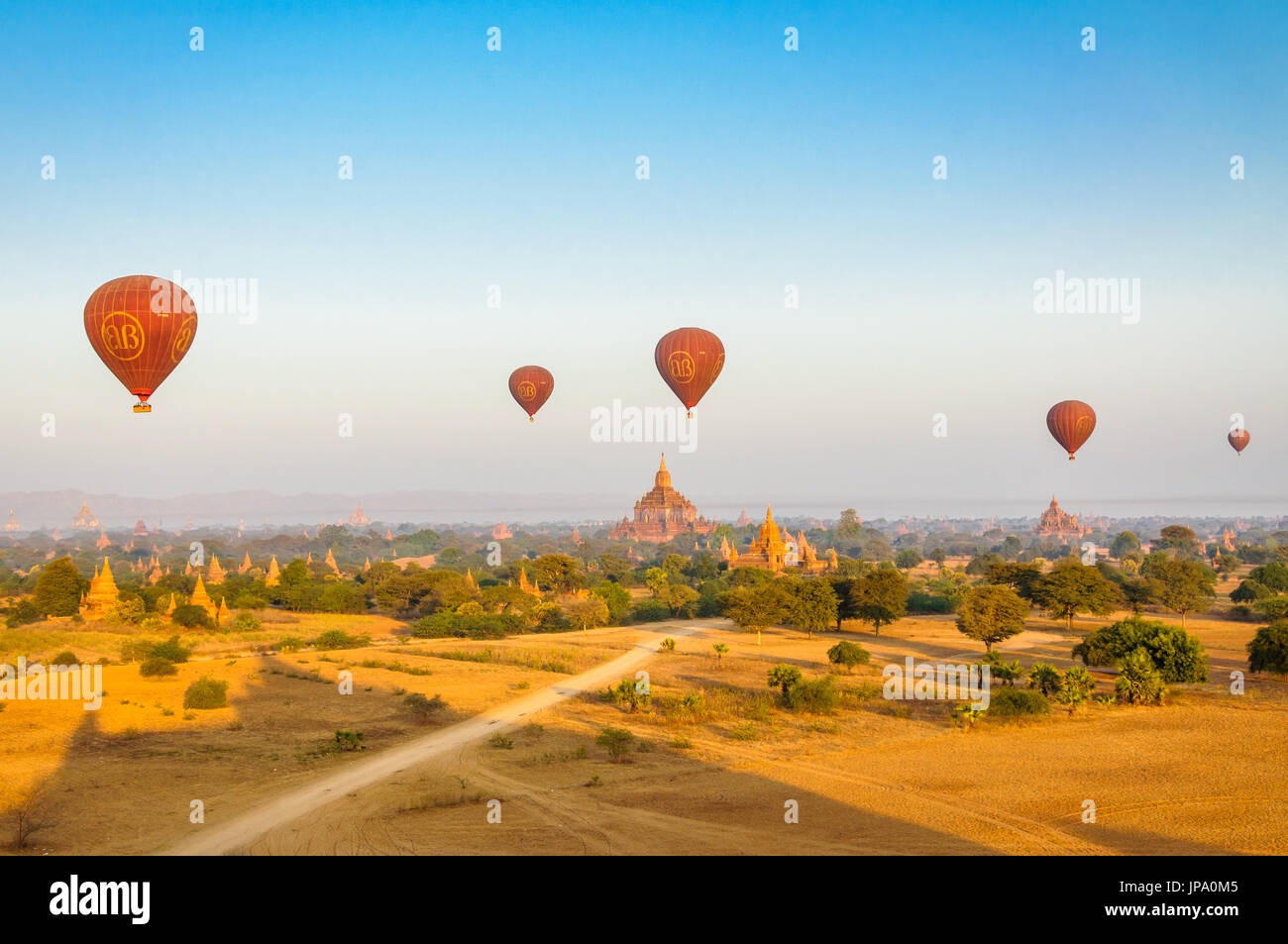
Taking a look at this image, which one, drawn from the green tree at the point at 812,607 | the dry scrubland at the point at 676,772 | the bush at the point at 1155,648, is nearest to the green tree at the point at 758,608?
the green tree at the point at 812,607

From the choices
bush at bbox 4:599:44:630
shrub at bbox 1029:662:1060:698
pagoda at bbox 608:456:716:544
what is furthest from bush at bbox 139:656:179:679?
pagoda at bbox 608:456:716:544

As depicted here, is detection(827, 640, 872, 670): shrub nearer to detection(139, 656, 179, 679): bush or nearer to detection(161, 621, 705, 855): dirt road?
A: detection(161, 621, 705, 855): dirt road

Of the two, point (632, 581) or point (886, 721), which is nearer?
point (886, 721)

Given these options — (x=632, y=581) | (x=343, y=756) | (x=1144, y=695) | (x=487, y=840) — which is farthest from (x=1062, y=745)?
(x=632, y=581)
